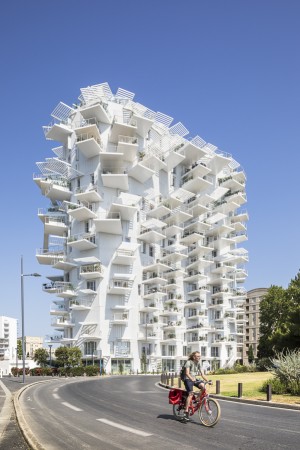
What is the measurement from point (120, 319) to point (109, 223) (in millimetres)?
13499

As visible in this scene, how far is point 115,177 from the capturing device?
71.4 meters

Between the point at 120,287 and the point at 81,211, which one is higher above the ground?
the point at 81,211

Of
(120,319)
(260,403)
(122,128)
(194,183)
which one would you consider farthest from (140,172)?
(260,403)

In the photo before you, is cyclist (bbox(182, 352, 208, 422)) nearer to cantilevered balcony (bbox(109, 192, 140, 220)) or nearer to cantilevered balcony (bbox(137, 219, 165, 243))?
cantilevered balcony (bbox(109, 192, 140, 220))

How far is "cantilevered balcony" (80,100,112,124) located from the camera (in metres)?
71.0

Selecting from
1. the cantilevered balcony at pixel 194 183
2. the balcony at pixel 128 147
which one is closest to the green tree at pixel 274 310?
the cantilevered balcony at pixel 194 183

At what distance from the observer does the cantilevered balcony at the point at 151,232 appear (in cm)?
7544

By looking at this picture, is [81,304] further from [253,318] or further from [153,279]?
[253,318]

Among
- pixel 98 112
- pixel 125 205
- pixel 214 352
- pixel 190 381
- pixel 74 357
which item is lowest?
pixel 214 352

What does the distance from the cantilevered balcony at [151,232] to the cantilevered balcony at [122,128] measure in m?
13.1

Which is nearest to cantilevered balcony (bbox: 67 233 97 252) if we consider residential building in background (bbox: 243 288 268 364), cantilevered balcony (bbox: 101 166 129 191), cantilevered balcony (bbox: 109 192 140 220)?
cantilevered balcony (bbox: 109 192 140 220)

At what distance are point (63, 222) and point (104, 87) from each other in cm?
2091

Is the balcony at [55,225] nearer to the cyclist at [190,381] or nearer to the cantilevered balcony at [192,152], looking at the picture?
the cantilevered balcony at [192,152]

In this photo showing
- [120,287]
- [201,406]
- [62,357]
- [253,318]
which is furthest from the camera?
[253,318]
